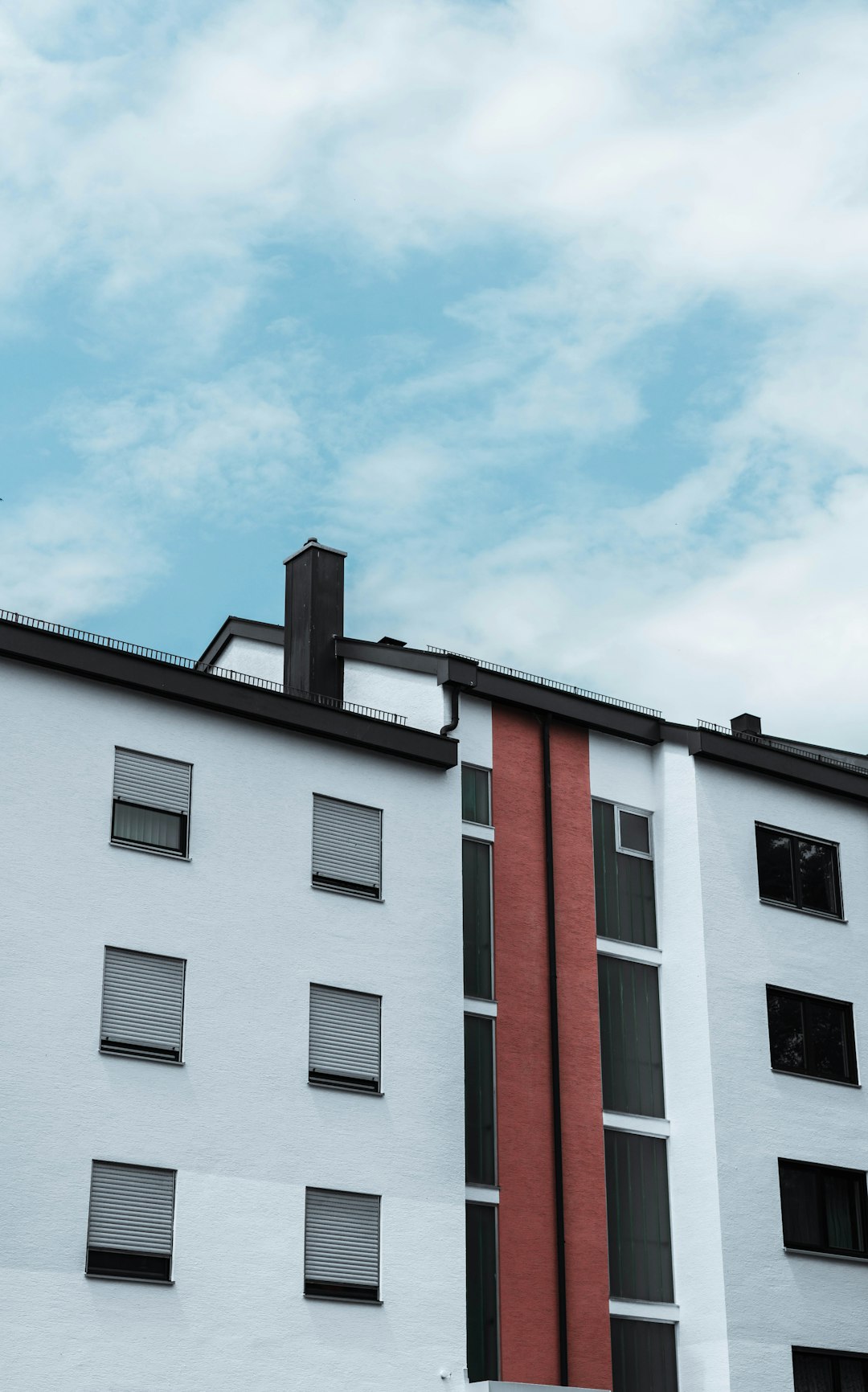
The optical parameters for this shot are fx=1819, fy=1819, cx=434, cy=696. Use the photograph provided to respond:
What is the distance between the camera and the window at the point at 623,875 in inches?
Answer: 1332

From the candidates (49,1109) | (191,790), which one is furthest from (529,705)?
(49,1109)

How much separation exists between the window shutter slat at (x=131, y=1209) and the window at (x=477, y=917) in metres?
6.99

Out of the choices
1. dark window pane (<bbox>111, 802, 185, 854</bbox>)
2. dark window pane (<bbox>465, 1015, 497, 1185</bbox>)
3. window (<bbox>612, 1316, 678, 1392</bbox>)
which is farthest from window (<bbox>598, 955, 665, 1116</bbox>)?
dark window pane (<bbox>111, 802, 185, 854</bbox>)

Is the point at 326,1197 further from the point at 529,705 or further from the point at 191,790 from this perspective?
the point at 529,705

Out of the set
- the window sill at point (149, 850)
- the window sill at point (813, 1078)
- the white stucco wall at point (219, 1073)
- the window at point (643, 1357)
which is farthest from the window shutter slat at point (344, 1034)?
the window sill at point (813, 1078)

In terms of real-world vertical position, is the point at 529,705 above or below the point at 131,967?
above

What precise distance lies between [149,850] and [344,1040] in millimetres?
4440

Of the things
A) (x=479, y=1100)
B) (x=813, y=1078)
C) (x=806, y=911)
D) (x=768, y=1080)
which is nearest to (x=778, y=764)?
(x=806, y=911)

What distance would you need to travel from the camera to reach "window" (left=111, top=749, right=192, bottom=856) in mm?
28359

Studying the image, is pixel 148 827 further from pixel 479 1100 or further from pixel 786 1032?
pixel 786 1032

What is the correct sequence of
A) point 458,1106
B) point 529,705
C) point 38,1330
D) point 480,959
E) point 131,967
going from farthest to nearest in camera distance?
point 529,705, point 480,959, point 458,1106, point 131,967, point 38,1330

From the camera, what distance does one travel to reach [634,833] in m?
34.8

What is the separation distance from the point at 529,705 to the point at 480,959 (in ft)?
16.6

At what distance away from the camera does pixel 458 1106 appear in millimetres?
29766
